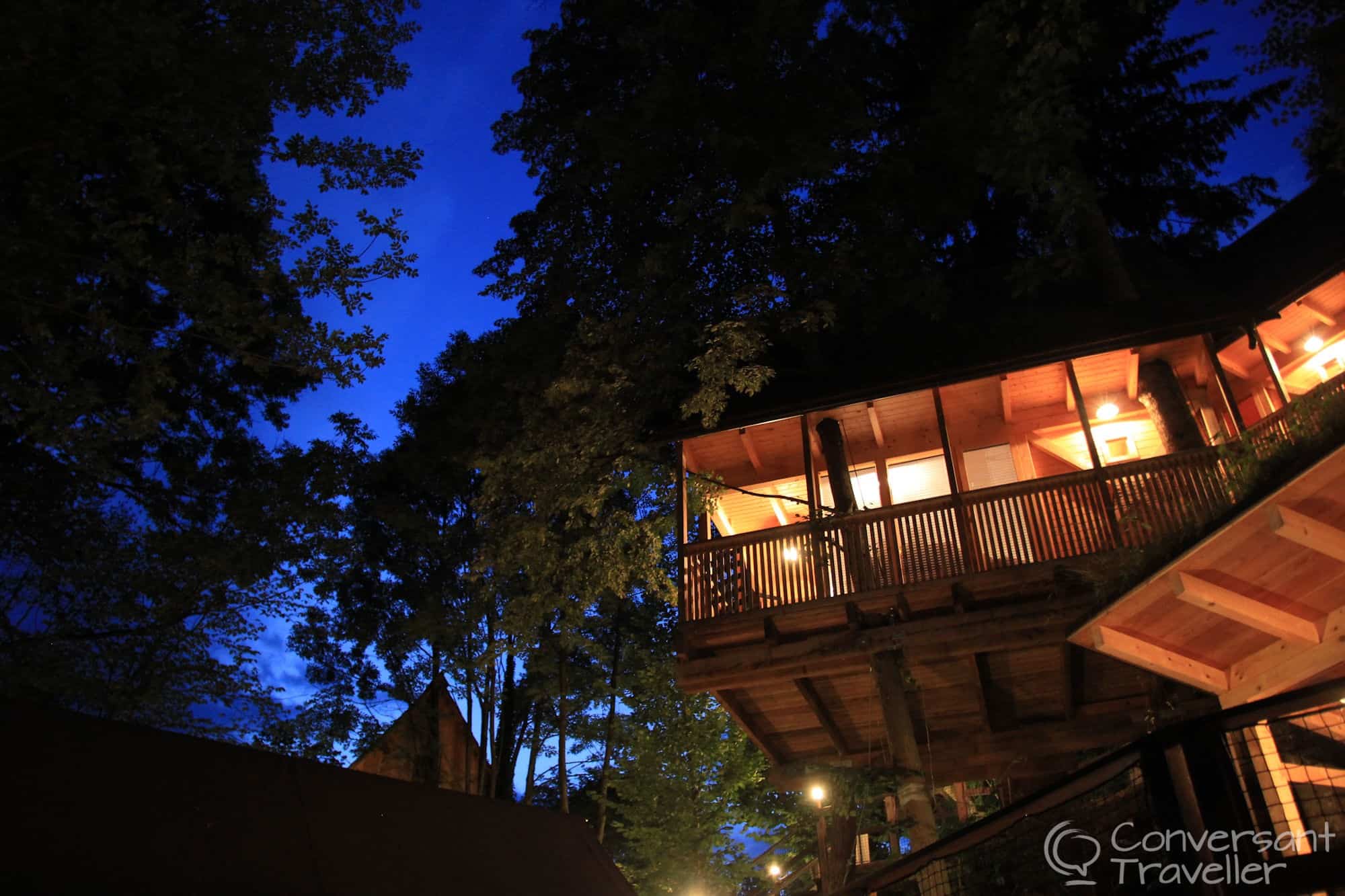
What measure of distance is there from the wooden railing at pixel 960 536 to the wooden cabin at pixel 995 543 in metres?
0.02

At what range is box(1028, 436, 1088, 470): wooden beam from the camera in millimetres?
14016

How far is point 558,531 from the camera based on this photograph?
17.0 meters

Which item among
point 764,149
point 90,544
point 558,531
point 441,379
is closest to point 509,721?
point 558,531

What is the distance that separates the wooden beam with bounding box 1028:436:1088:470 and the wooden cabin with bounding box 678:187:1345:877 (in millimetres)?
29

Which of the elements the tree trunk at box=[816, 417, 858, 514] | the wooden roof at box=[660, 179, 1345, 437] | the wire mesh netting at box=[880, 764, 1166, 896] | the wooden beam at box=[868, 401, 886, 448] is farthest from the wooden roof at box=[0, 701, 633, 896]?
the wooden beam at box=[868, 401, 886, 448]

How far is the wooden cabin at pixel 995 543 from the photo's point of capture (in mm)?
9938

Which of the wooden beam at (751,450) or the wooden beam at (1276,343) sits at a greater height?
the wooden beam at (1276,343)

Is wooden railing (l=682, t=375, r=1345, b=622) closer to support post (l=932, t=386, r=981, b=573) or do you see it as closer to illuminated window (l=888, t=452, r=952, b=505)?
support post (l=932, t=386, r=981, b=573)

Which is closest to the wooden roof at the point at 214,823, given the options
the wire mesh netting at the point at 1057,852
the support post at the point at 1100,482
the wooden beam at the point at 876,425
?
the wire mesh netting at the point at 1057,852

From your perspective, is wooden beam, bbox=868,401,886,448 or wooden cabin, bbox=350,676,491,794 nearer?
wooden beam, bbox=868,401,886,448

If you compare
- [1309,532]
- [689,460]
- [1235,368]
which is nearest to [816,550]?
[689,460]

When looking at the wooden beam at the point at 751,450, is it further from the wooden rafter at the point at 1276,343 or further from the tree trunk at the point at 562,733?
the tree trunk at the point at 562,733

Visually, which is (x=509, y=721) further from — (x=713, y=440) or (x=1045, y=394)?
(x=1045, y=394)

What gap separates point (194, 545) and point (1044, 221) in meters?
21.0
